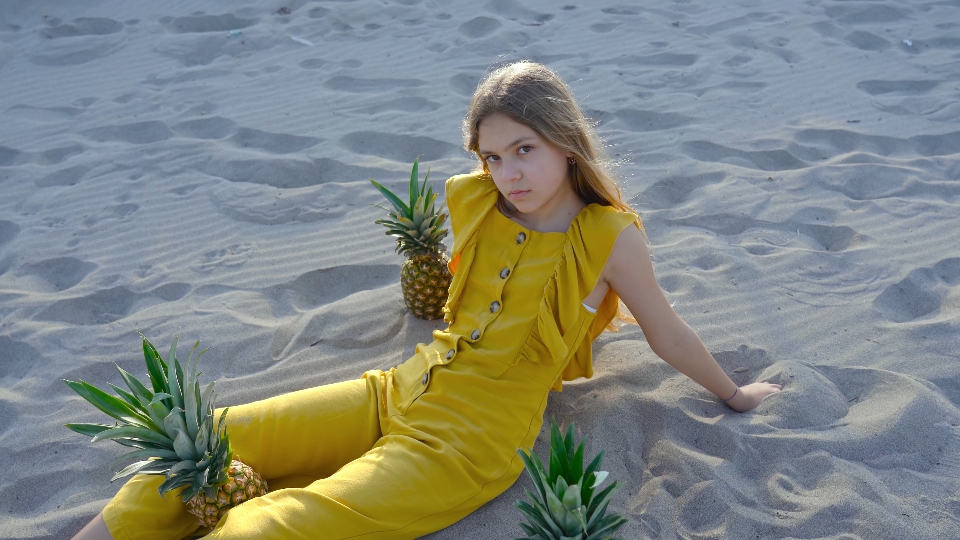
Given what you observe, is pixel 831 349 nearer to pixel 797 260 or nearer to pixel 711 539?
pixel 797 260

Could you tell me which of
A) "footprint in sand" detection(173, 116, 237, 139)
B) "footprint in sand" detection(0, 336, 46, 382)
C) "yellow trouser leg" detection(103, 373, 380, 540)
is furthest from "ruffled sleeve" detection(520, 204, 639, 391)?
"footprint in sand" detection(173, 116, 237, 139)

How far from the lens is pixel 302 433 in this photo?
9.64 feet

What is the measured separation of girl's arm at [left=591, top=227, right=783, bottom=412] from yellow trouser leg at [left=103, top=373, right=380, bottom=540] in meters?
1.04

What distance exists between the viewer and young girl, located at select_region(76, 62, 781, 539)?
105 inches

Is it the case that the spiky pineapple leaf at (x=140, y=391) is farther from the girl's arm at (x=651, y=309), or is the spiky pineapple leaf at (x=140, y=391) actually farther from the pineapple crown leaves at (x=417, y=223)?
the girl's arm at (x=651, y=309)

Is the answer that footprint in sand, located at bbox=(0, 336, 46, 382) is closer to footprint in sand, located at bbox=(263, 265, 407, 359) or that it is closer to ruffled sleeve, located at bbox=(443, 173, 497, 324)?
footprint in sand, located at bbox=(263, 265, 407, 359)

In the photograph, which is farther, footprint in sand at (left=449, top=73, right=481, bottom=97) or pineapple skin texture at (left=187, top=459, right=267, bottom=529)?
footprint in sand at (left=449, top=73, right=481, bottom=97)

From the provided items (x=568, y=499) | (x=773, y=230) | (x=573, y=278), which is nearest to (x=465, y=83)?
(x=773, y=230)

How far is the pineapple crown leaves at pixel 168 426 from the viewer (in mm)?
2492

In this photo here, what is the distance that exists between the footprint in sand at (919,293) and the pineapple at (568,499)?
2201 millimetres

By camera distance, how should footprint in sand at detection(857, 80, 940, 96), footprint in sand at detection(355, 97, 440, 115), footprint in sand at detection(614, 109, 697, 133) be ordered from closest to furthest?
footprint in sand at detection(614, 109, 697, 133)
footprint in sand at detection(857, 80, 940, 96)
footprint in sand at detection(355, 97, 440, 115)

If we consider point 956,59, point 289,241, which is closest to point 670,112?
point 956,59

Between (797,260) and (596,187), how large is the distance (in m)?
1.74

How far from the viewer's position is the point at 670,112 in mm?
5809
